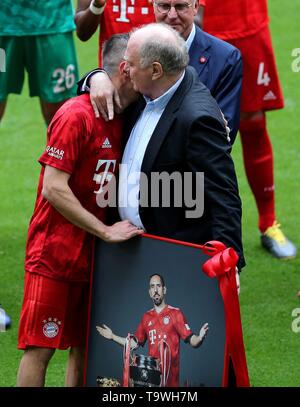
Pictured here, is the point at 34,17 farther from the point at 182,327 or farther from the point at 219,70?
the point at 182,327

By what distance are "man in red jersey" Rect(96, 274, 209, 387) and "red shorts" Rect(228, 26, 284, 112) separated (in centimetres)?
281

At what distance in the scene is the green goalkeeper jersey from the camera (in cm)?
727

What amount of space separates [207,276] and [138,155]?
1.95 feet

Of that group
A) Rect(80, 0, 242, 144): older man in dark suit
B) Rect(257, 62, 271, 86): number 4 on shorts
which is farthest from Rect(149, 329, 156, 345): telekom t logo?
Rect(257, 62, 271, 86): number 4 on shorts

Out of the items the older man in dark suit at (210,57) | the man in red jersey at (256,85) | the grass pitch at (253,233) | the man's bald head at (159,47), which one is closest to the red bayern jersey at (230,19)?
the man in red jersey at (256,85)

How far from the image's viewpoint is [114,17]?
21.6ft

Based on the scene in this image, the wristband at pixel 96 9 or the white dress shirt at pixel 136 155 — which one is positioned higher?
the wristband at pixel 96 9

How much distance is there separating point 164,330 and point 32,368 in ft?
2.11

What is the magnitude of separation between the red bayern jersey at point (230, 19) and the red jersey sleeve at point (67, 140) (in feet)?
8.71

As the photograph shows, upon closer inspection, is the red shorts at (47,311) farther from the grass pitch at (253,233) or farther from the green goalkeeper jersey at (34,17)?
the green goalkeeper jersey at (34,17)

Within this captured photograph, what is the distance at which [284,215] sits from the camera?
7988 mm

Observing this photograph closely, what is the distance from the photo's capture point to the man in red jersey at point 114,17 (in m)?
6.41

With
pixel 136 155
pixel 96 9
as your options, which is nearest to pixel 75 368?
pixel 136 155
